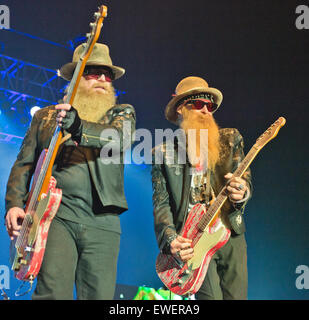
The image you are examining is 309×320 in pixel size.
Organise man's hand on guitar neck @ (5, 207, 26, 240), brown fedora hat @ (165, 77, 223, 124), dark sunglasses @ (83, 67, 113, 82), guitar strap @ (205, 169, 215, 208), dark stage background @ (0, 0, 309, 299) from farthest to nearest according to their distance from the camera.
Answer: dark stage background @ (0, 0, 309, 299)
brown fedora hat @ (165, 77, 223, 124)
guitar strap @ (205, 169, 215, 208)
dark sunglasses @ (83, 67, 113, 82)
man's hand on guitar neck @ (5, 207, 26, 240)

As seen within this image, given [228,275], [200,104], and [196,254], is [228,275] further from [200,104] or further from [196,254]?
[200,104]

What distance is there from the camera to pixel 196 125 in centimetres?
414

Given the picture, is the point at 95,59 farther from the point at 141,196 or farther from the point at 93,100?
the point at 141,196

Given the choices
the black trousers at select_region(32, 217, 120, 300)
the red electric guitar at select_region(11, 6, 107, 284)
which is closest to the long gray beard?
the red electric guitar at select_region(11, 6, 107, 284)

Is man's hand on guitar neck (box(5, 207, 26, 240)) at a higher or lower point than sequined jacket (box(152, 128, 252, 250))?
lower

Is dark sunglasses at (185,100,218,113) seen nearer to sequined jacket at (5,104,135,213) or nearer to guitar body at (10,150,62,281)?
sequined jacket at (5,104,135,213)

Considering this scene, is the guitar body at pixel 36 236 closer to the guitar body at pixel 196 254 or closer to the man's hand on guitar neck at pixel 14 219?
the man's hand on guitar neck at pixel 14 219

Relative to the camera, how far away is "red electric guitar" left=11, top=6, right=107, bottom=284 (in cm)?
281

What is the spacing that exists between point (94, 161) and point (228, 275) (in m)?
1.40

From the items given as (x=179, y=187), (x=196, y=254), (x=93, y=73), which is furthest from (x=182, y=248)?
(x=93, y=73)

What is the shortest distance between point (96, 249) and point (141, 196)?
21.0 feet

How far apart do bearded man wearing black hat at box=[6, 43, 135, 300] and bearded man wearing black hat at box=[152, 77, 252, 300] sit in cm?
67

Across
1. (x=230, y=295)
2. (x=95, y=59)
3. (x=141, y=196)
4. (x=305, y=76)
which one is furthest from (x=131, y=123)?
(x=141, y=196)

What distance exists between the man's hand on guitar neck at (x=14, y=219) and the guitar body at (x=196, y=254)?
130 cm
